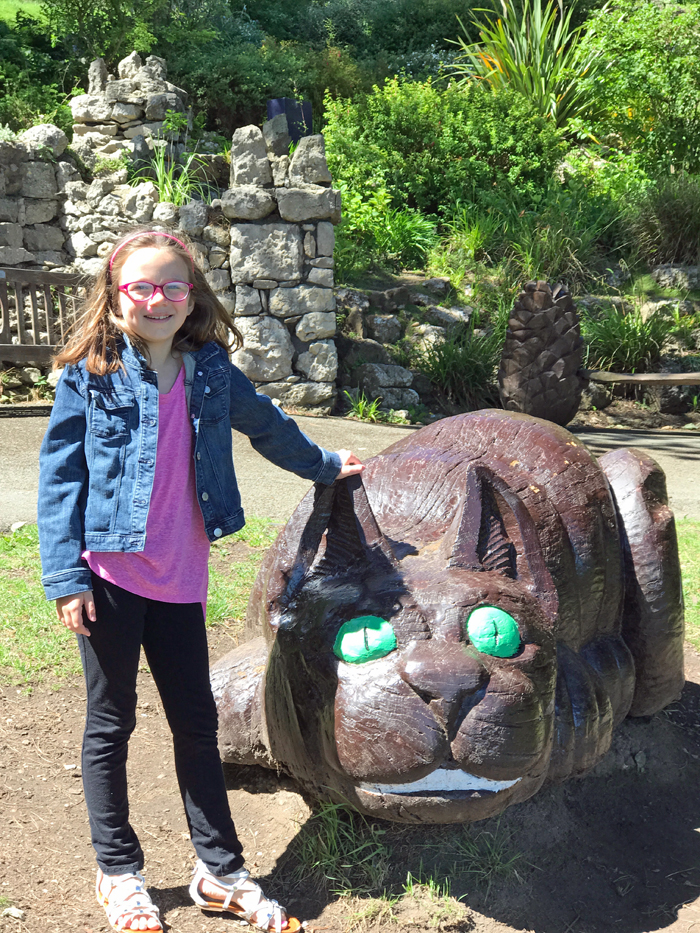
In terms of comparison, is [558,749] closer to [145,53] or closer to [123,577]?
[123,577]

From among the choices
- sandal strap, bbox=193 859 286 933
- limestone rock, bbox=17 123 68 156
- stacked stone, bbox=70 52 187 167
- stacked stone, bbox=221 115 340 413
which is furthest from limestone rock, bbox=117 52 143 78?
sandal strap, bbox=193 859 286 933

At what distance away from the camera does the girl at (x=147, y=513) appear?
2.25m

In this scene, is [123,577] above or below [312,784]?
above

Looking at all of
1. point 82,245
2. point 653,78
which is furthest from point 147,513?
point 653,78

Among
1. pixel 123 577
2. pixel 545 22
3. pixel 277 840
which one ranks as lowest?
pixel 277 840

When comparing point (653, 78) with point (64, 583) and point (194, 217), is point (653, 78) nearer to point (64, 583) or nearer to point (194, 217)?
point (194, 217)

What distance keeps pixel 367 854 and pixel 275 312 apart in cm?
697

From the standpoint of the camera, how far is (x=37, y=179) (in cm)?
975

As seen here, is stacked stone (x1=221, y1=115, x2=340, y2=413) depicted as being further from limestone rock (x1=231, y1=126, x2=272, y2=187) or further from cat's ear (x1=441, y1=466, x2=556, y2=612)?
cat's ear (x1=441, y1=466, x2=556, y2=612)

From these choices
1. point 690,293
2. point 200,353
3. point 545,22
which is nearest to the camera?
point 200,353

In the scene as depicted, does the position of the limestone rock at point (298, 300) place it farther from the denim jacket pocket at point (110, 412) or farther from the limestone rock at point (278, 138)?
the denim jacket pocket at point (110, 412)

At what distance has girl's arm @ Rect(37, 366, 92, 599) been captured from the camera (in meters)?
2.20

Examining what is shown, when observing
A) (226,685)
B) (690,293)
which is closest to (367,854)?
(226,685)

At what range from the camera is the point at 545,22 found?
1519 centimetres
